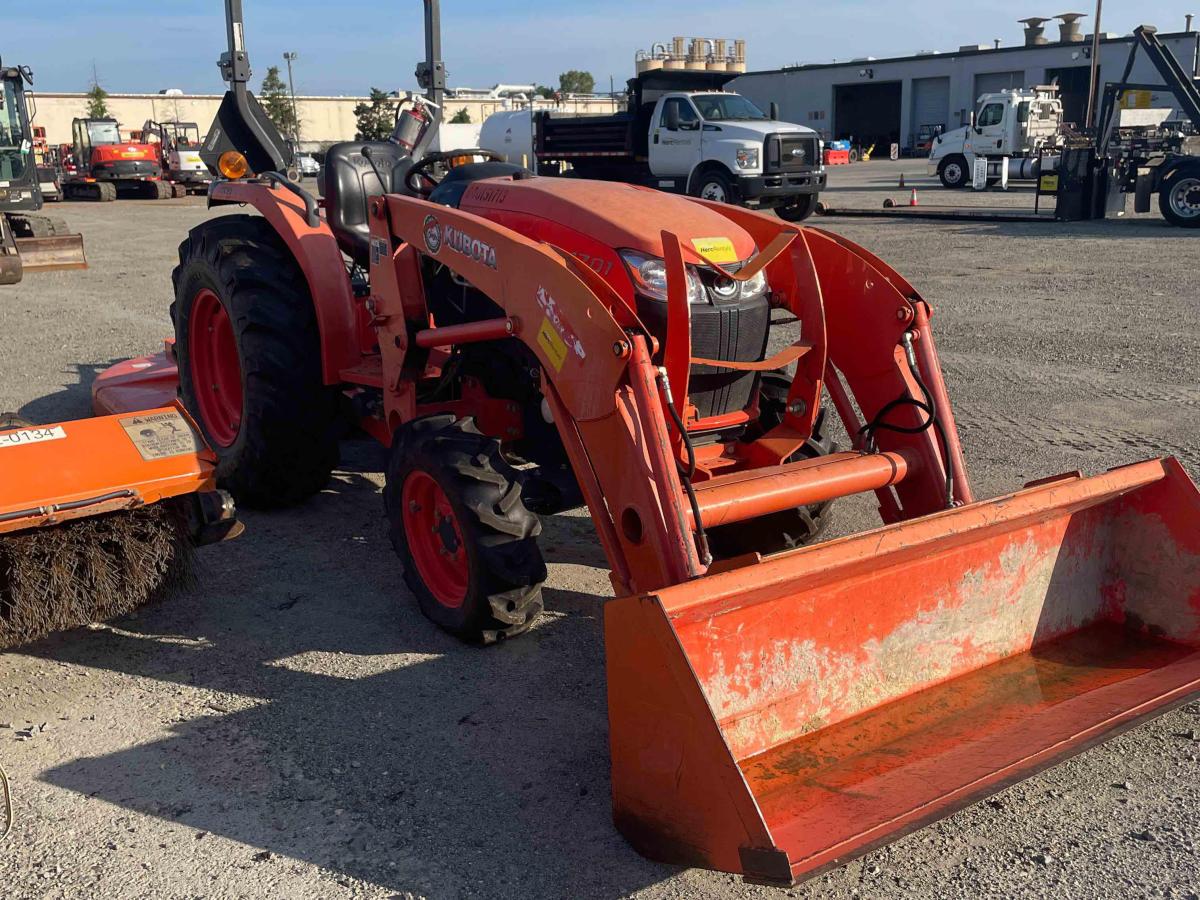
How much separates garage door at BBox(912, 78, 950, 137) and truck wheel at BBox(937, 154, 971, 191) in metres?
28.1

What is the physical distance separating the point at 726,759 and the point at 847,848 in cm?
32

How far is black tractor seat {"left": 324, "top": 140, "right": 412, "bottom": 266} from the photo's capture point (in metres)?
5.33

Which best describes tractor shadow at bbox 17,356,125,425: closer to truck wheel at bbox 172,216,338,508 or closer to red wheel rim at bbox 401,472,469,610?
truck wheel at bbox 172,216,338,508

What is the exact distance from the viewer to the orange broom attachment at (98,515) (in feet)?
11.7

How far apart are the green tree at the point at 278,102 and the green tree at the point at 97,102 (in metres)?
7.58

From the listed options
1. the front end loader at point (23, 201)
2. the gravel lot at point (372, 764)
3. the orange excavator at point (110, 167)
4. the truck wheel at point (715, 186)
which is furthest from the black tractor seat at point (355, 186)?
the orange excavator at point (110, 167)

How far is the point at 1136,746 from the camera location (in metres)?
3.37

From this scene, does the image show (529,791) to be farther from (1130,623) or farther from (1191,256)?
(1191,256)

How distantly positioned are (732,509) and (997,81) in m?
53.6

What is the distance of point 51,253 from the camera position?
14.6 meters

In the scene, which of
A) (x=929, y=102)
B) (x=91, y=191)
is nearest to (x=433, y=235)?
(x=91, y=191)

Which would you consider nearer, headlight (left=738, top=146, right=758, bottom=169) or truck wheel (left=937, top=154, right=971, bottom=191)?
headlight (left=738, top=146, right=758, bottom=169)

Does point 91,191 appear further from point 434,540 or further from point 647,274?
point 647,274

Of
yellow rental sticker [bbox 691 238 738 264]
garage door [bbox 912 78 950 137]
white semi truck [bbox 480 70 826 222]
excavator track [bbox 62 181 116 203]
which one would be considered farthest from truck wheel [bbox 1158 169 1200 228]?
garage door [bbox 912 78 950 137]
